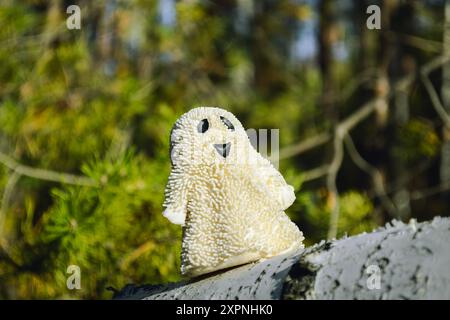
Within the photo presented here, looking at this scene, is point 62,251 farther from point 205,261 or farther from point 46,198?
point 46,198

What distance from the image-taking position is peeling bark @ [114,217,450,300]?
1.03 feet

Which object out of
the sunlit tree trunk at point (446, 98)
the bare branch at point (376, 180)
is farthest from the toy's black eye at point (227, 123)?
the sunlit tree trunk at point (446, 98)

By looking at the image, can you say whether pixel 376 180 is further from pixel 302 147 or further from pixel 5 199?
pixel 5 199

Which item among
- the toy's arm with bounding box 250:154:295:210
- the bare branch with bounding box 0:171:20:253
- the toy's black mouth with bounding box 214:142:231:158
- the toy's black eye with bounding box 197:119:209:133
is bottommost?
the bare branch with bounding box 0:171:20:253

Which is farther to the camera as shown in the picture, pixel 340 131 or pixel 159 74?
pixel 159 74

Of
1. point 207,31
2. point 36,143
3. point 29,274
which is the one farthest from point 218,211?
point 207,31

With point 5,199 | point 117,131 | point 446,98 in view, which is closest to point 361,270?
point 5,199

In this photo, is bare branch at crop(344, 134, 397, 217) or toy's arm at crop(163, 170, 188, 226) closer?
toy's arm at crop(163, 170, 188, 226)

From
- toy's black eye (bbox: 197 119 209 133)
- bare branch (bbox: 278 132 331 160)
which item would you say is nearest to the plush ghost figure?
toy's black eye (bbox: 197 119 209 133)

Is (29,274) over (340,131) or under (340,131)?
under

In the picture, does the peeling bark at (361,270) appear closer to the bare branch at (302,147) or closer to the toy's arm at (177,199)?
the toy's arm at (177,199)

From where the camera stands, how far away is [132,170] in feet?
2.51

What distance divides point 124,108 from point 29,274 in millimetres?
515

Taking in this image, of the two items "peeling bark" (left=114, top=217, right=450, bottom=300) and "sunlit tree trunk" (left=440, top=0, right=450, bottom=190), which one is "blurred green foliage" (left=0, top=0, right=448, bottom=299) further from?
"peeling bark" (left=114, top=217, right=450, bottom=300)
